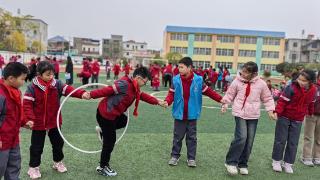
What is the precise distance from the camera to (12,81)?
3975 mm

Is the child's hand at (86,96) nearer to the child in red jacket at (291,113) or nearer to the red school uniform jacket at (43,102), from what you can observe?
the red school uniform jacket at (43,102)

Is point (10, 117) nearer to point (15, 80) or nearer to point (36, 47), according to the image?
point (15, 80)

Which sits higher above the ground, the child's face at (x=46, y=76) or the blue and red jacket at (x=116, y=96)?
the child's face at (x=46, y=76)

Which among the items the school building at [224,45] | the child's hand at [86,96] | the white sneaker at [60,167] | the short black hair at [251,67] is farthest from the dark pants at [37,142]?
the school building at [224,45]

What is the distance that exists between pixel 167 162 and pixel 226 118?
17.2 ft

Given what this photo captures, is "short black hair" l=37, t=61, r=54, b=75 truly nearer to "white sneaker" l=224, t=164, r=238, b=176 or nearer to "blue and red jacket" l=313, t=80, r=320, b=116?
"white sneaker" l=224, t=164, r=238, b=176

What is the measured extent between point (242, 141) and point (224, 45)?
71.2 metres

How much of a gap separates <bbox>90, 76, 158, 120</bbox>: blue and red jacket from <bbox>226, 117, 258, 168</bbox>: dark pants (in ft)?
5.79

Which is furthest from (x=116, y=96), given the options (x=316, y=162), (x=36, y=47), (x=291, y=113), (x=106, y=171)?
(x=36, y=47)

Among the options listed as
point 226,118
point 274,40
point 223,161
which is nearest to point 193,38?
point 274,40

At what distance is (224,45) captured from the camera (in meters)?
74.9

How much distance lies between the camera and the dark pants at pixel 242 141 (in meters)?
5.62

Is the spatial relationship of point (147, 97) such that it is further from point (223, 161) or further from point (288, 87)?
point (288, 87)

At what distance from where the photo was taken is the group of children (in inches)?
195
